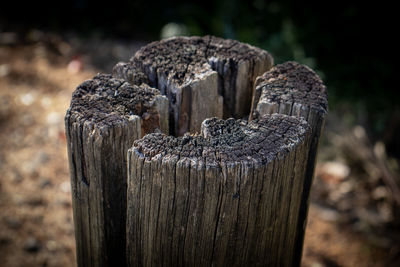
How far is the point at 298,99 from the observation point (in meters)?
1.56

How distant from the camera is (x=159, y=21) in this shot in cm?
620

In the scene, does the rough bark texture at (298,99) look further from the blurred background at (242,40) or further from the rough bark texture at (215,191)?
the blurred background at (242,40)

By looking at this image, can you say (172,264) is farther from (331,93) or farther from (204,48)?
(331,93)

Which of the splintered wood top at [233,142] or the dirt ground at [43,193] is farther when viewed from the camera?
the dirt ground at [43,193]

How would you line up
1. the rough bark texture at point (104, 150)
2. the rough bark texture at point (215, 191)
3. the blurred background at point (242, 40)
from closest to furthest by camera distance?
the rough bark texture at point (215, 191), the rough bark texture at point (104, 150), the blurred background at point (242, 40)

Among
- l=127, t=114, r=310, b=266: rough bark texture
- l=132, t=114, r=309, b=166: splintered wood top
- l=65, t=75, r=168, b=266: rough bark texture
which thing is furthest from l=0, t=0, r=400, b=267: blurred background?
l=132, t=114, r=309, b=166: splintered wood top

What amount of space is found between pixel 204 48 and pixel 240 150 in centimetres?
66

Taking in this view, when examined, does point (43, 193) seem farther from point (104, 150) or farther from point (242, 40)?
point (242, 40)

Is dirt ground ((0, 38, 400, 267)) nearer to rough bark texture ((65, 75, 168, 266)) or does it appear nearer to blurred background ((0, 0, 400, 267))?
blurred background ((0, 0, 400, 267))

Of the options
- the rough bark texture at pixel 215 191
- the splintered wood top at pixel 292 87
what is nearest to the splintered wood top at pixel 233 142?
the rough bark texture at pixel 215 191

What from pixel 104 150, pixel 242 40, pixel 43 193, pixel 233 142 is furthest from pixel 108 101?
pixel 242 40

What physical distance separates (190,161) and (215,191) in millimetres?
118

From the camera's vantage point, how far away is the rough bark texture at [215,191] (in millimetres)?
1257

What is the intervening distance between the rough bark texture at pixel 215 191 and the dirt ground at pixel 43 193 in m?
2.07
